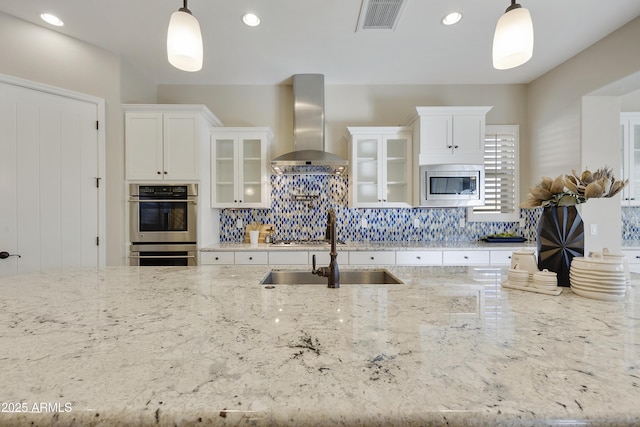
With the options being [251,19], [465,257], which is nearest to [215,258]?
[251,19]

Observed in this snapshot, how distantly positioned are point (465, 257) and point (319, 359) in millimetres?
2805

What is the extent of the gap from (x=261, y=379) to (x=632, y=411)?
63 cm

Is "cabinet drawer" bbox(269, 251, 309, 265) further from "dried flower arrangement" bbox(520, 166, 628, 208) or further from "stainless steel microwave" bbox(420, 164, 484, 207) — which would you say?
"dried flower arrangement" bbox(520, 166, 628, 208)

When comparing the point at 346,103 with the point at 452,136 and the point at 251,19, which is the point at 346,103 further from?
the point at 251,19

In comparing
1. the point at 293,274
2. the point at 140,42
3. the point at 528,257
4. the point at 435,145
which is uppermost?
the point at 140,42

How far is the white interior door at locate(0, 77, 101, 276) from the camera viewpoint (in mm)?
2266

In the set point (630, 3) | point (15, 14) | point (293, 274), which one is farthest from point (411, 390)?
point (15, 14)

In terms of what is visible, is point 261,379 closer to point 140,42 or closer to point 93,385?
point 93,385

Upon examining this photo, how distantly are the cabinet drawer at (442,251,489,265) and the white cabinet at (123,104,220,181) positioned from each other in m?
2.75

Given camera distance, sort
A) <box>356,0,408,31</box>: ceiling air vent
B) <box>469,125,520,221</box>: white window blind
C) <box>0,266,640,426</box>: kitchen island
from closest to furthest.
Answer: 1. <box>0,266,640,426</box>: kitchen island
2. <box>356,0,408,31</box>: ceiling air vent
3. <box>469,125,520,221</box>: white window blind

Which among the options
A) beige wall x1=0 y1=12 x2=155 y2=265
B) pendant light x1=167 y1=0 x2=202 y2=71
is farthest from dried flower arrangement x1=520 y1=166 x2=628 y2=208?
beige wall x1=0 y1=12 x2=155 y2=265

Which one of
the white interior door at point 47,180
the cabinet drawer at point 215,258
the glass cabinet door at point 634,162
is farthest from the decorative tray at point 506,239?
the white interior door at point 47,180

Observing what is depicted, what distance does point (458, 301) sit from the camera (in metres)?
0.99

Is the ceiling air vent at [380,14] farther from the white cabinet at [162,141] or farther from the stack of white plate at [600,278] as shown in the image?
the stack of white plate at [600,278]
